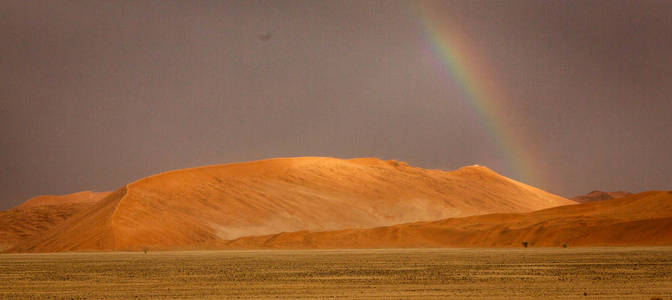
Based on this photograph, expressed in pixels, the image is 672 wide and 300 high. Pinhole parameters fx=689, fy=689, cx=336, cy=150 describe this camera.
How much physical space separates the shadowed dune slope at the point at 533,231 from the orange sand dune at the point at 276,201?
41.0ft

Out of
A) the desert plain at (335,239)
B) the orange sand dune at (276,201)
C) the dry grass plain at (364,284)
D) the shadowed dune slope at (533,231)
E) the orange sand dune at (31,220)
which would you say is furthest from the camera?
the orange sand dune at (31,220)

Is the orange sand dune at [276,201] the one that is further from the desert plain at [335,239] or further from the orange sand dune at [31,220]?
the orange sand dune at [31,220]

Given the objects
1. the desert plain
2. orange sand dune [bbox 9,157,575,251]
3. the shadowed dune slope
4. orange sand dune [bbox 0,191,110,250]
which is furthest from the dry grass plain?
orange sand dune [bbox 0,191,110,250]

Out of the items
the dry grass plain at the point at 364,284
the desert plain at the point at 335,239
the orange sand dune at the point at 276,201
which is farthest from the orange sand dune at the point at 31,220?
the dry grass plain at the point at 364,284

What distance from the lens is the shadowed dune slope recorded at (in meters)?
70.0

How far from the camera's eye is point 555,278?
2489cm

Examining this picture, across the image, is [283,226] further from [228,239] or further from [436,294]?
[436,294]

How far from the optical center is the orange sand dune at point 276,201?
92.6 m

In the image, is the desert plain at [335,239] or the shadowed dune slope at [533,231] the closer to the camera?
the desert plain at [335,239]

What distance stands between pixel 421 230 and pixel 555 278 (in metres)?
64.0

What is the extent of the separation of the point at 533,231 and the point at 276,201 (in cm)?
5168

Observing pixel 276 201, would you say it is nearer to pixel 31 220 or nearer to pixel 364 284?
pixel 31 220

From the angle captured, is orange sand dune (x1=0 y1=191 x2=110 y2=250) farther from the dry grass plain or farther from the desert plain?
the dry grass plain

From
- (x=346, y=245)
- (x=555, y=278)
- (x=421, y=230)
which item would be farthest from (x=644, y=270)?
(x=421, y=230)
